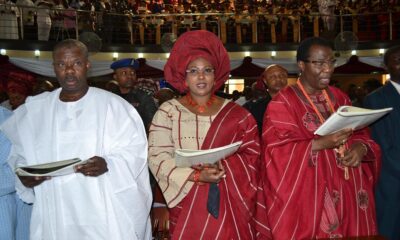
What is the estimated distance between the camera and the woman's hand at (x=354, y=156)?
3332 mm

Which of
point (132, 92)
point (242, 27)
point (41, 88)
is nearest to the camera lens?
point (132, 92)

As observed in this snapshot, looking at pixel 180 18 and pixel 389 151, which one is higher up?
pixel 180 18

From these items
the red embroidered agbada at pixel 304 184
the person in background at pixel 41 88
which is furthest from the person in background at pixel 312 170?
the person in background at pixel 41 88

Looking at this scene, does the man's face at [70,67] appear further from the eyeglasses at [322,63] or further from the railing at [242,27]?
the railing at [242,27]

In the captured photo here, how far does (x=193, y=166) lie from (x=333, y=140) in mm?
848

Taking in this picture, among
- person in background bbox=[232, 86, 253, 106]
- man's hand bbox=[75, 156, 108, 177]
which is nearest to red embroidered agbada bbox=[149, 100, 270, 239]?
man's hand bbox=[75, 156, 108, 177]

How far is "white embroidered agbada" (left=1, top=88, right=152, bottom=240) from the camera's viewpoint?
10.6 feet

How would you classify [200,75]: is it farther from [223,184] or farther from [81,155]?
[81,155]

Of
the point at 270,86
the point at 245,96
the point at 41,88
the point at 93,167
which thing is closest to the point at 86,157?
the point at 93,167

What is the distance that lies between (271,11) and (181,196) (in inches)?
643

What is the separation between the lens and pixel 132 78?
5375mm

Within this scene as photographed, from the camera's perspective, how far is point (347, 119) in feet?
10.0

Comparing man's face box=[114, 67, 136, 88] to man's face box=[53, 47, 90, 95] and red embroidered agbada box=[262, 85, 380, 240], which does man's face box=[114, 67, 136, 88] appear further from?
red embroidered agbada box=[262, 85, 380, 240]

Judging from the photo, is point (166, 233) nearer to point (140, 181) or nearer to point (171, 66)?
point (140, 181)
